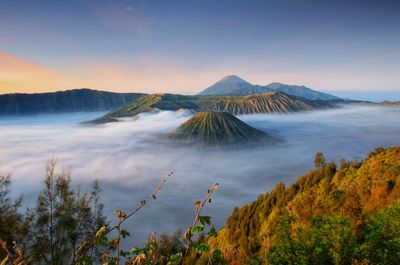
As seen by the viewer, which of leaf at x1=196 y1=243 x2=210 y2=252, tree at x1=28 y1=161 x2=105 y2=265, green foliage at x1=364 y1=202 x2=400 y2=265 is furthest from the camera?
tree at x1=28 y1=161 x2=105 y2=265

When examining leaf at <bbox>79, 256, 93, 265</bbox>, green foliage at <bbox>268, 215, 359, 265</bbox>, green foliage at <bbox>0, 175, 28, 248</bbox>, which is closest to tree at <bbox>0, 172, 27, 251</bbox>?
green foliage at <bbox>0, 175, 28, 248</bbox>

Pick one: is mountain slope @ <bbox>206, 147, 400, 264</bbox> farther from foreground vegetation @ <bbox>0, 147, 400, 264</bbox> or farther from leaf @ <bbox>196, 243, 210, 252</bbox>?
leaf @ <bbox>196, 243, 210, 252</bbox>

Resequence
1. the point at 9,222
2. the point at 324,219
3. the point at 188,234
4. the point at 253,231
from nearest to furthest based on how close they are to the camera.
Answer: the point at 188,234
the point at 324,219
the point at 9,222
the point at 253,231

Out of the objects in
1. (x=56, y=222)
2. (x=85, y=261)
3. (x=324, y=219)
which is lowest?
(x=56, y=222)

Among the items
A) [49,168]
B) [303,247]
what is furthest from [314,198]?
[49,168]

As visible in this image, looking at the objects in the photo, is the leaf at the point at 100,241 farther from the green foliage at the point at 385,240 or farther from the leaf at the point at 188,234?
the green foliage at the point at 385,240

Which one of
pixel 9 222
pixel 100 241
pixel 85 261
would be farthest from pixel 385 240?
pixel 9 222

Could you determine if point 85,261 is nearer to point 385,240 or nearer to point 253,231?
point 385,240
